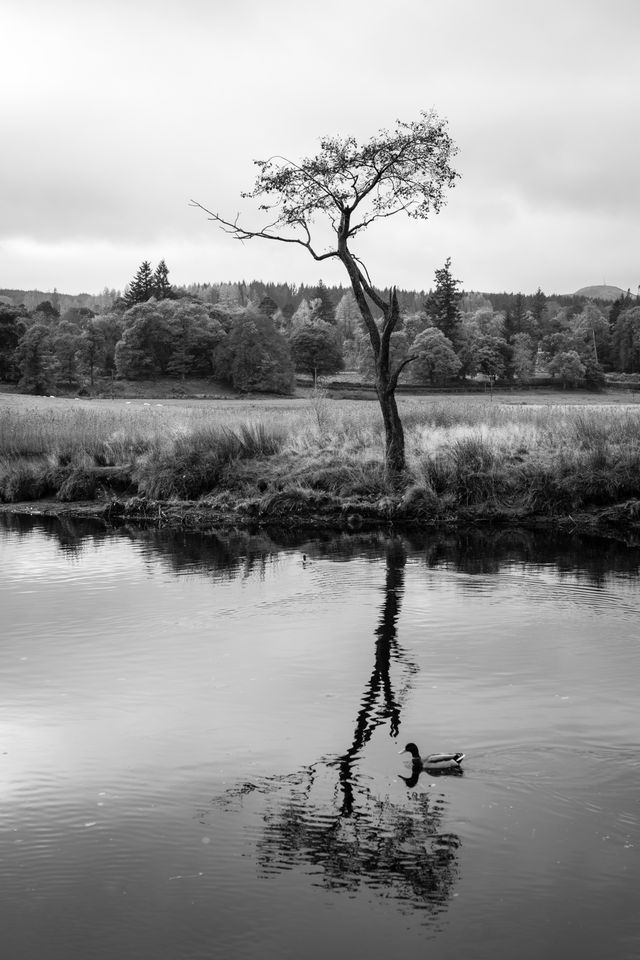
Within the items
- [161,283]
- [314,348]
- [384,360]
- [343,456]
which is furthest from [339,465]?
[161,283]

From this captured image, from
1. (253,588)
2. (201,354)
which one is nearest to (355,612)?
(253,588)

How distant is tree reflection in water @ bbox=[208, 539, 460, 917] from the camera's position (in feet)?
23.2

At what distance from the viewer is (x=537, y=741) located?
9.52 meters

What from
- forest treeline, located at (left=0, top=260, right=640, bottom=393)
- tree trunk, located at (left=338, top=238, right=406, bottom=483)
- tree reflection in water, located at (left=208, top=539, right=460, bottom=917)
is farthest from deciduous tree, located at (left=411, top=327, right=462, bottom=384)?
tree reflection in water, located at (left=208, top=539, right=460, bottom=917)

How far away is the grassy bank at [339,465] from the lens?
25.9 metres

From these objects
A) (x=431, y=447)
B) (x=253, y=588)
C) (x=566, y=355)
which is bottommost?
(x=253, y=588)

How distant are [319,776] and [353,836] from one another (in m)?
1.18

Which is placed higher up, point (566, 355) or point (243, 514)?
point (566, 355)

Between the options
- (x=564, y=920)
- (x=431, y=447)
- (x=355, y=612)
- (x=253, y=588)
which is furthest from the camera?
(x=431, y=447)

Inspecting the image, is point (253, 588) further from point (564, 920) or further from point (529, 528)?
point (564, 920)

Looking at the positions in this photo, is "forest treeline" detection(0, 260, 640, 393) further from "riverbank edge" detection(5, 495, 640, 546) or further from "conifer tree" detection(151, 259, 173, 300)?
"riverbank edge" detection(5, 495, 640, 546)

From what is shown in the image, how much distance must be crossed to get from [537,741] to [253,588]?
30.2ft

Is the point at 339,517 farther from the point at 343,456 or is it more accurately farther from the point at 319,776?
the point at 319,776

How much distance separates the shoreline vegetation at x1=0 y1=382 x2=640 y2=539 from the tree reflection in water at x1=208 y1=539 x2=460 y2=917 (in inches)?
668
